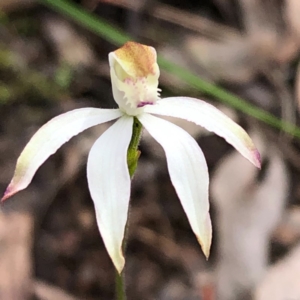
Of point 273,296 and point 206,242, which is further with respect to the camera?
point 273,296

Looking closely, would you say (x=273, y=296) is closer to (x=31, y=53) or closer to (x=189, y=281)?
(x=189, y=281)

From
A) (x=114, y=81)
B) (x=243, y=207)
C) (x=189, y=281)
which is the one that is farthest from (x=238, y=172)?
(x=114, y=81)

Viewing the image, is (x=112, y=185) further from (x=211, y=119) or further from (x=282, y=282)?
(x=282, y=282)

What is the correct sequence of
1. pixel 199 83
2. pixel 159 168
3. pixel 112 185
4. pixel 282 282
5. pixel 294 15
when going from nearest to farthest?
1. pixel 112 185
2. pixel 282 282
3. pixel 199 83
4. pixel 159 168
5. pixel 294 15

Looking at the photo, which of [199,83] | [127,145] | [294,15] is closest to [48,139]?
[127,145]

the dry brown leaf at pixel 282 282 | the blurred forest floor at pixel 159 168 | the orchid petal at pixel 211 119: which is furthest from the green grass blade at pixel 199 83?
the orchid petal at pixel 211 119
